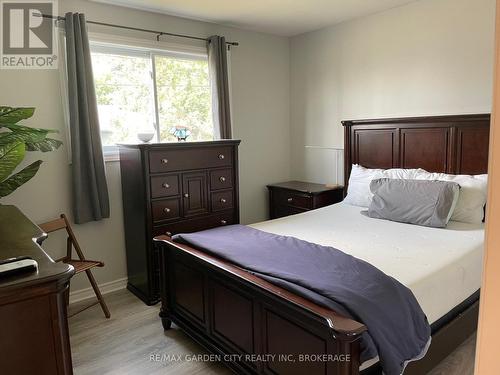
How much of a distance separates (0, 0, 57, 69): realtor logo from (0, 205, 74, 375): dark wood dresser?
2.26m

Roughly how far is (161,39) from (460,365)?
3.32 meters

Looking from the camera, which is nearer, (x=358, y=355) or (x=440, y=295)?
(x=358, y=355)

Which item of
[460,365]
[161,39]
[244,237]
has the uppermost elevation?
[161,39]

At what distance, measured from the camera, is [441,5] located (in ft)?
10.3

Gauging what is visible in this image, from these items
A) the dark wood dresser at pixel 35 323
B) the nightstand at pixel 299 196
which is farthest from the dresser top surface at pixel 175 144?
the dark wood dresser at pixel 35 323

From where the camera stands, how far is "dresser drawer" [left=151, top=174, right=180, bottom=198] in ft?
9.93

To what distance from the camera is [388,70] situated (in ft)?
11.6

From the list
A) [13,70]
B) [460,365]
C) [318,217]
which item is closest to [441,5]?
[318,217]

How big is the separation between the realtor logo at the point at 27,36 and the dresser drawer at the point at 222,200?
163 centimetres

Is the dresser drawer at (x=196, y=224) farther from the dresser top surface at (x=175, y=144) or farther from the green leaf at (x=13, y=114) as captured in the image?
the green leaf at (x=13, y=114)

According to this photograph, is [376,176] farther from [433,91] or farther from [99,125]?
[99,125]

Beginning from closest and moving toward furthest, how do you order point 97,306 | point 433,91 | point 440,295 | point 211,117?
point 440,295 → point 97,306 → point 433,91 → point 211,117

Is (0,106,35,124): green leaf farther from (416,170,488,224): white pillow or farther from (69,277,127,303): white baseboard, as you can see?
(416,170,488,224): white pillow

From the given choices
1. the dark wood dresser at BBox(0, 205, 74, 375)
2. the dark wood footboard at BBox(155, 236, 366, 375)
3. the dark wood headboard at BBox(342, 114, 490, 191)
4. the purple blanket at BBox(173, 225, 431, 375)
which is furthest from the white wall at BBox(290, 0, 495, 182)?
the dark wood dresser at BBox(0, 205, 74, 375)
